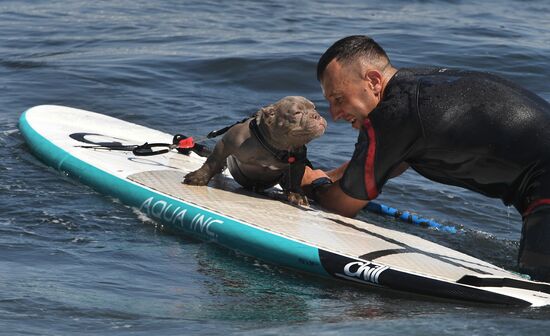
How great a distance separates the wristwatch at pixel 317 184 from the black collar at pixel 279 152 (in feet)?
0.66

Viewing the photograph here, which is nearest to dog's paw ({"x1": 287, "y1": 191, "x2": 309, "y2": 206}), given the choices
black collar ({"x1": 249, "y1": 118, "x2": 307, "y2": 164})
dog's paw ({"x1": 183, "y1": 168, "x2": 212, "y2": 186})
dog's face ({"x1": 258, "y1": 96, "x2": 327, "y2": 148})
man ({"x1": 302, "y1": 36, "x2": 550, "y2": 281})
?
black collar ({"x1": 249, "y1": 118, "x2": 307, "y2": 164})

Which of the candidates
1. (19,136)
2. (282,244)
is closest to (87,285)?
(282,244)

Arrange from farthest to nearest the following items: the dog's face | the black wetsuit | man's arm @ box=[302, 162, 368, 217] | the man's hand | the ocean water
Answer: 1. the man's hand
2. the dog's face
3. man's arm @ box=[302, 162, 368, 217]
4. the black wetsuit
5. the ocean water

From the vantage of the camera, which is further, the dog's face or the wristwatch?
the wristwatch

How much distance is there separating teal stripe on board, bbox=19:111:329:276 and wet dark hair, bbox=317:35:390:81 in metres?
1.22

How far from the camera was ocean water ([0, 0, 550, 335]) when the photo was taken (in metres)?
5.07

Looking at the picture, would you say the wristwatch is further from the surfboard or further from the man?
the man

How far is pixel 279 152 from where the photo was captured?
6.75 m

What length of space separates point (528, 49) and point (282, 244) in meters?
9.11

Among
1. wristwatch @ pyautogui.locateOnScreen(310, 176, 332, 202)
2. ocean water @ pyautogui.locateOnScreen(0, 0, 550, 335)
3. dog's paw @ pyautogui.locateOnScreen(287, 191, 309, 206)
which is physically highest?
wristwatch @ pyautogui.locateOnScreen(310, 176, 332, 202)

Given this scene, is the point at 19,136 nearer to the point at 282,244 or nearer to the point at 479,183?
the point at 282,244

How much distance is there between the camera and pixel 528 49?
14375mm

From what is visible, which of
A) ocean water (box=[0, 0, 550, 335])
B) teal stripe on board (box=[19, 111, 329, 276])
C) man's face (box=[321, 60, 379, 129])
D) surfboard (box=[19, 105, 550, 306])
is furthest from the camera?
teal stripe on board (box=[19, 111, 329, 276])

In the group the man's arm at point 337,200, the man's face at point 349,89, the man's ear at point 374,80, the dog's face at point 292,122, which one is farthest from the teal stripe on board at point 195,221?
the man's ear at point 374,80
